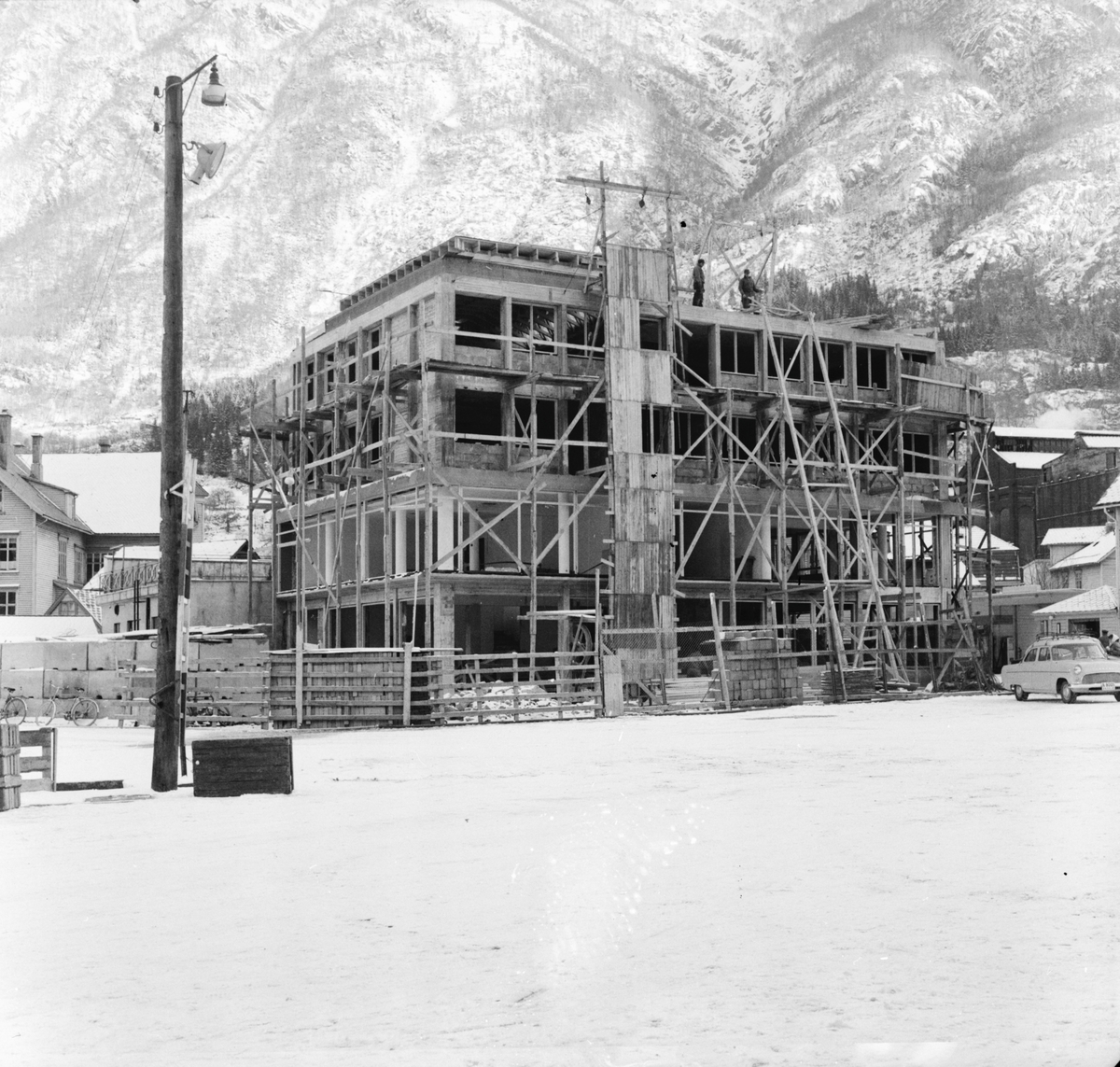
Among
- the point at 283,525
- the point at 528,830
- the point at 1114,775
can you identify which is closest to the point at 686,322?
the point at 283,525

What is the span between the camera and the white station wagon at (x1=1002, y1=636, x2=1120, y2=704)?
32.2m

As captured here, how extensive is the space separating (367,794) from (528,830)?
3.99 m

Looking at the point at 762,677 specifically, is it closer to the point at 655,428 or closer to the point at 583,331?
the point at 655,428

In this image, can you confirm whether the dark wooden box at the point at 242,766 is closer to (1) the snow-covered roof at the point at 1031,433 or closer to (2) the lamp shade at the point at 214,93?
(2) the lamp shade at the point at 214,93

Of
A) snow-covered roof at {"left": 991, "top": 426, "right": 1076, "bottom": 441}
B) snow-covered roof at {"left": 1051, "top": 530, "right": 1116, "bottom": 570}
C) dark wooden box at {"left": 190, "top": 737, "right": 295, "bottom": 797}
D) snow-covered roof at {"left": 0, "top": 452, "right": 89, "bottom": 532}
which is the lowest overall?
dark wooden box at {"left": 190, "top": 737, "right": 295, "bottom": 797}

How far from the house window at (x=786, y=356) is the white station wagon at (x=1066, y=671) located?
16952mm

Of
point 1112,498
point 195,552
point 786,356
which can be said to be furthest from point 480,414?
point 195,552

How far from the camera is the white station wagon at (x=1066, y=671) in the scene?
3219cm

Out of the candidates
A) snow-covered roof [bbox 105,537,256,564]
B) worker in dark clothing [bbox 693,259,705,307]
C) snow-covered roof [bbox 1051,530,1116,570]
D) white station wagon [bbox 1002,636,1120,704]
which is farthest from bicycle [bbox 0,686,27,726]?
snow-covered roof [bbox 1051,530,1116,570]

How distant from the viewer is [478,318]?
1810 inches

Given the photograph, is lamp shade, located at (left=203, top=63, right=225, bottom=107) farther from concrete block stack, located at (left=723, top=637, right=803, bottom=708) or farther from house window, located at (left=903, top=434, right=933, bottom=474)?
house window, located at (left=903, top=434, right=933, bottom=474)

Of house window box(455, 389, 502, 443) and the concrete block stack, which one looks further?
house window box(455, 389, 502, 443)

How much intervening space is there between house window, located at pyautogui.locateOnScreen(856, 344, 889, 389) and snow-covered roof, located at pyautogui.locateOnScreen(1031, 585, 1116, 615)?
1282 cm

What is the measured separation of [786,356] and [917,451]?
8.21 metres
